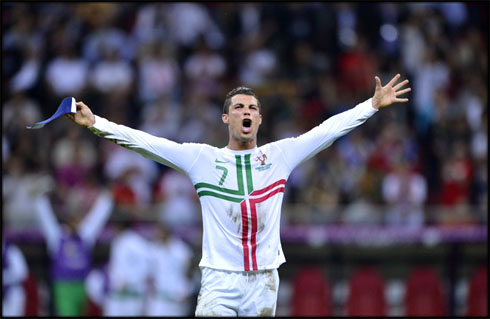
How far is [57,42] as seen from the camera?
16609mm

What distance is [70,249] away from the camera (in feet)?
44.4

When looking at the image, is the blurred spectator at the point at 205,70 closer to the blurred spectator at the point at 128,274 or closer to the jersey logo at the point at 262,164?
the blurred spectator at the point at 128,274

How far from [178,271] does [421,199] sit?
4.34m

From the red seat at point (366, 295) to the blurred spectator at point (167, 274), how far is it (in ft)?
9.10

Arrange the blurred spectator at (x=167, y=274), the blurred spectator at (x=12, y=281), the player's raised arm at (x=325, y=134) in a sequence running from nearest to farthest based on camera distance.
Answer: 1. the player's raised arm at (x=325, y=134)
2. the blurred spectator at (x=12, y=281)
3. the blurred spectator at (x=167, y=274)

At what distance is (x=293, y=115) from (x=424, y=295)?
412 cm

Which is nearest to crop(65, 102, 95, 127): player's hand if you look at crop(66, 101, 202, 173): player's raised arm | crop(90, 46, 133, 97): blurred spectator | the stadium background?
crop(66, 101, 202, 173): player's raised arm

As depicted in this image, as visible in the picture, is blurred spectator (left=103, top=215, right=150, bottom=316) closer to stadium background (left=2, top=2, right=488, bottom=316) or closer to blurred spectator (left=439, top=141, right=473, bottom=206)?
stadium background (left=2, top=2, right=488, bottom=316)

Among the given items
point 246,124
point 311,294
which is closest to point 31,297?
point 311,294

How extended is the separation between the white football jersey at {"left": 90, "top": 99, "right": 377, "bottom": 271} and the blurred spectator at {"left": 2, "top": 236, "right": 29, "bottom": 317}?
6585 millimetres

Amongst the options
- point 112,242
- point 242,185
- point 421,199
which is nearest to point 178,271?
point 112,242

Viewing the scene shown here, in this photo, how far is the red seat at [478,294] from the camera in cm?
1407

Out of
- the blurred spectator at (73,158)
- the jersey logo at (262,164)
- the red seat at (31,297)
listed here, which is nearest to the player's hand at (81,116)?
the jersey logo at (262,164)

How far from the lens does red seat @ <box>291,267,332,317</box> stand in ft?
45.5
